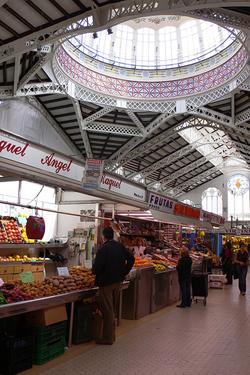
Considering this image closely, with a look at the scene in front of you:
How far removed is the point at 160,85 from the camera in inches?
670

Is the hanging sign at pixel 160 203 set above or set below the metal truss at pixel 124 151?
below

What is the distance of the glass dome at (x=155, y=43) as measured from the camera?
16328mm

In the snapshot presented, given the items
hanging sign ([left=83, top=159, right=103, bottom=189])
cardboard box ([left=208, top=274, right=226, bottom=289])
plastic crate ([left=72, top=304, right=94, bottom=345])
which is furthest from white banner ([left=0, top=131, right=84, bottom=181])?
cardboard box ([left=208, top=274, right=226, bottom=289])

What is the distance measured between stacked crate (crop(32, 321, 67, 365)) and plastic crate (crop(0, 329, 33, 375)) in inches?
5.6

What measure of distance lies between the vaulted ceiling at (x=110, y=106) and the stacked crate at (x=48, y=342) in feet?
21.0

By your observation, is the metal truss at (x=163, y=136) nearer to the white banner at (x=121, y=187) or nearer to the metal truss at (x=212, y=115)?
the metal truss at (x=212, y=115)

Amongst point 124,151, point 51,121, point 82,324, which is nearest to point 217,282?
point 82,324

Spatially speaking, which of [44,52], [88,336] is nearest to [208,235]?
[44,52]

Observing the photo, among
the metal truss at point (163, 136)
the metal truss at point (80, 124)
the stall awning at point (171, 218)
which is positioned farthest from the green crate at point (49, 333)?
the metal truss at point (163, 136)

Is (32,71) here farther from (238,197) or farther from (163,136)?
(238,197)

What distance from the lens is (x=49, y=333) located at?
3791mm

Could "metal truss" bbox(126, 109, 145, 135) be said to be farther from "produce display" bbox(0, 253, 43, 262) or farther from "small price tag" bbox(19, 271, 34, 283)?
"small price tag" bbox(19, 271, 34, 283)

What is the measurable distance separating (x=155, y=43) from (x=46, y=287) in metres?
16.6

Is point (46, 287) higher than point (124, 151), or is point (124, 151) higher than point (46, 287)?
point (124, 151)
